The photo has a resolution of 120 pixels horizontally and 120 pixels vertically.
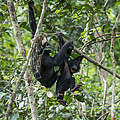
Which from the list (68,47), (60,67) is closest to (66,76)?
(60,67)

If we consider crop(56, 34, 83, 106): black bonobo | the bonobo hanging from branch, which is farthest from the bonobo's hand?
crop(56, 34, 83, 106): black bonobo

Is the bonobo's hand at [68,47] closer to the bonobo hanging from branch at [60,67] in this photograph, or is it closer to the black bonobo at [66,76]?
the bonobo hanging from branch at [60,67]

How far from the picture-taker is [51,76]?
423 cm

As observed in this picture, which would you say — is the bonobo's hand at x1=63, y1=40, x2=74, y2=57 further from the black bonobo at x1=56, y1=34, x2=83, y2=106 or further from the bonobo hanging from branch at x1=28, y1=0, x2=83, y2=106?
the black bonobo at x1=56, y1=34, x2=83, y2=106

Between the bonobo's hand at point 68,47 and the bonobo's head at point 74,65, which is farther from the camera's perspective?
the bonobo's head at point 74,65

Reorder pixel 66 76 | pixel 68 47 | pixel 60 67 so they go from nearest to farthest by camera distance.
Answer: pixel 68 47 < pixel 66 76 < pixel 60 67

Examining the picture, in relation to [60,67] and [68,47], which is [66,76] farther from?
[68,47]

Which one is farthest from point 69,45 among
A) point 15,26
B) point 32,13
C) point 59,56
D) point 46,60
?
point 15,26

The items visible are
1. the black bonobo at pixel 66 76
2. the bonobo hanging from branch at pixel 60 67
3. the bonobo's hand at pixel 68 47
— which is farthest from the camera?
the black bonobo at pixel 66 76

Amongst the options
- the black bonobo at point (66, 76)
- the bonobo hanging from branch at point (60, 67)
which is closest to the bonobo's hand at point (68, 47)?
the bonobo hanging from branch at point (60, 67)

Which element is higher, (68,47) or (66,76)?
(68,47)

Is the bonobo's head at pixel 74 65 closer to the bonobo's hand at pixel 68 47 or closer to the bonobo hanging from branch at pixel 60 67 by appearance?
the bonobo hanging from branch at pixel 60 67

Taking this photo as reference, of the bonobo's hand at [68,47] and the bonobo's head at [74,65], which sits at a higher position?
the bonobo's hand at [68,47]

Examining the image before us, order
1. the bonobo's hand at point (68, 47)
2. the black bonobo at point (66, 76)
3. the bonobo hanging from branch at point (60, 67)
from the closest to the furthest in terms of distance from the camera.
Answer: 1. the bonobo's hand at point (68, 47)
2. the bonobo hanging from branch at point (60, 67)
3. the black bonobo at point (66, 76)
